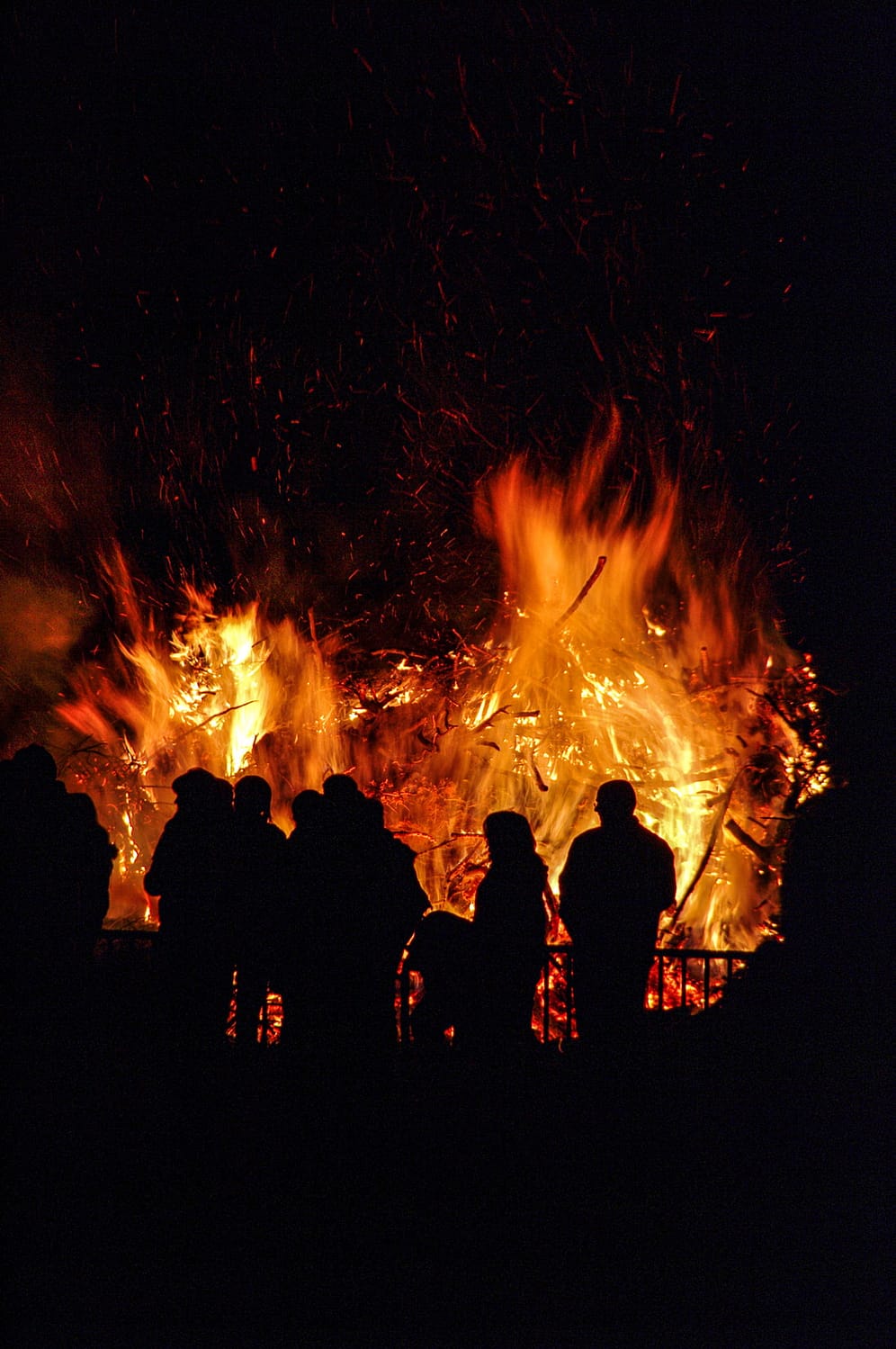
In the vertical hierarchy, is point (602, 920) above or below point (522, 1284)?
above

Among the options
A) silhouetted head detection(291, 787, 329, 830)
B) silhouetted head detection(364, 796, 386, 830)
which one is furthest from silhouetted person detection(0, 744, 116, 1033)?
silhouetted head detection(364, 796, 386, 830)

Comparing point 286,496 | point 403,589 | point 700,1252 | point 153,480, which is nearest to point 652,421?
point 403,589

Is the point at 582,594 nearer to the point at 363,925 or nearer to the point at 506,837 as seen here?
the point at 506,837

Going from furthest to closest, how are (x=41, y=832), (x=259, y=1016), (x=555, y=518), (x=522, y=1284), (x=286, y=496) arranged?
(x=286, y=496) → (x=555, y=518) → (x=259, y=1016) → (x=41, y=832) → (x=522, y=1284)

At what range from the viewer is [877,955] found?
5.07 m

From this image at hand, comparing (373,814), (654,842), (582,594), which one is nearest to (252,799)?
(373,814)

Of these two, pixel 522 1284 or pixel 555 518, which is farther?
pixel 555 518

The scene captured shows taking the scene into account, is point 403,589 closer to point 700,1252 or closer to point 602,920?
point 602,920

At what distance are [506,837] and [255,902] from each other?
1399 millimetres

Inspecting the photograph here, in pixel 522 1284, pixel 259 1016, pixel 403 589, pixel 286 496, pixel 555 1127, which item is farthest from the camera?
pixel 286 496

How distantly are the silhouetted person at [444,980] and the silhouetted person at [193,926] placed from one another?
3.51ft

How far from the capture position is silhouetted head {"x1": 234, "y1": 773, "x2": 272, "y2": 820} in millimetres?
5664

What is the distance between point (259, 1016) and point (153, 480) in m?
7.65

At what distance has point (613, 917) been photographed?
519 centimetres
